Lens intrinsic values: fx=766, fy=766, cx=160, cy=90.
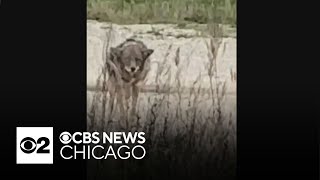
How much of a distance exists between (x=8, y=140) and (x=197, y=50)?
2.70ft

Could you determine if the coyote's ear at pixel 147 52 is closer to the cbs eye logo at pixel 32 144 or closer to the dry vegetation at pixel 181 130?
the dry vegetation at pixel 181 130

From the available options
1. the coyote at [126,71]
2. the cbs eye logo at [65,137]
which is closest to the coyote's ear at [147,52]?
the coyote at [126,71]

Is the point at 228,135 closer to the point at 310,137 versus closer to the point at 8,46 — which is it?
the point at 310,137

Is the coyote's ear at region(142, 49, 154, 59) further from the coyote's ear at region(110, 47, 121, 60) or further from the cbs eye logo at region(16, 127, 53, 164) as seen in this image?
the cbs eye logo at region(16, 127, 53, 164)

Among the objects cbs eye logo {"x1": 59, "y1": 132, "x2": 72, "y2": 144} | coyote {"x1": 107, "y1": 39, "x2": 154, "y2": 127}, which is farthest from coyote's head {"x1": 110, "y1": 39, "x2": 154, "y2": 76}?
cbs eye logo {"x1": 59, "y1": 132, "x2": 72, "y2": 144}

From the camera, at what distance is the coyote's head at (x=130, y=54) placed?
9.89 feet

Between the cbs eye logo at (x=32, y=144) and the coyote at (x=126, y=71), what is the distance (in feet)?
0.92

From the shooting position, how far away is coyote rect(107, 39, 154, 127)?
302 centimetres

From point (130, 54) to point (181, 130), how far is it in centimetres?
36

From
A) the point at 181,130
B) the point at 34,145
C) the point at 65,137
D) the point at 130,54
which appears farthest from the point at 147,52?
the point at 34,145

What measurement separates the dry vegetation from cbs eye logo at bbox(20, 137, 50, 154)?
20cm

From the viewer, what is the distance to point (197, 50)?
3.04 meters

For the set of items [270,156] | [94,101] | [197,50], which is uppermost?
[197,50]

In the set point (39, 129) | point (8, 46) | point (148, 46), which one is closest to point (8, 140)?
point (39, 129)
